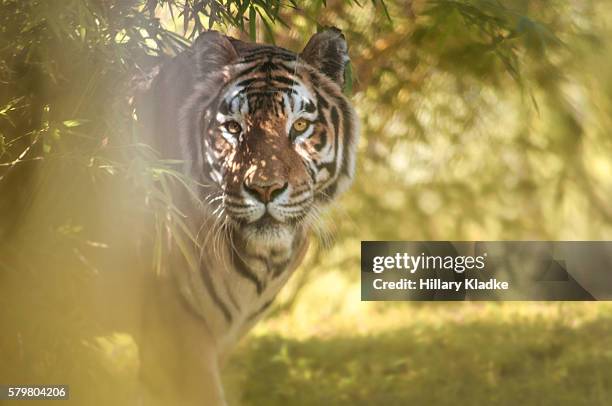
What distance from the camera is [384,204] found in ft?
9.11

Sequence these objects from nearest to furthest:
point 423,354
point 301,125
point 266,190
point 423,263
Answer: point 266,190, point 301,125, point 423,263, point 423,354

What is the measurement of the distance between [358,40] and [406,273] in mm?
658

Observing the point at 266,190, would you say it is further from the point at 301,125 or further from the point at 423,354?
the point at 423,354

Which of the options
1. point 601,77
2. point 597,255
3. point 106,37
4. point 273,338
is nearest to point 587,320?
point 597,255

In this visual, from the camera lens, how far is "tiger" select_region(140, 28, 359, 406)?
2.45 meters

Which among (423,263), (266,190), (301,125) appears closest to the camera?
(266,190)

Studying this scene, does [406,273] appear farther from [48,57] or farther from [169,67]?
[48,57]

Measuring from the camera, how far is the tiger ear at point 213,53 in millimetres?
2508

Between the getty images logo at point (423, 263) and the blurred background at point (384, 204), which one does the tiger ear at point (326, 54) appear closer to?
the blurred background at point (384, 204)

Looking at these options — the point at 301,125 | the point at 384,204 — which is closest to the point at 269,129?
the point at 301,125

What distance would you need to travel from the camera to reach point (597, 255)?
273 cm
